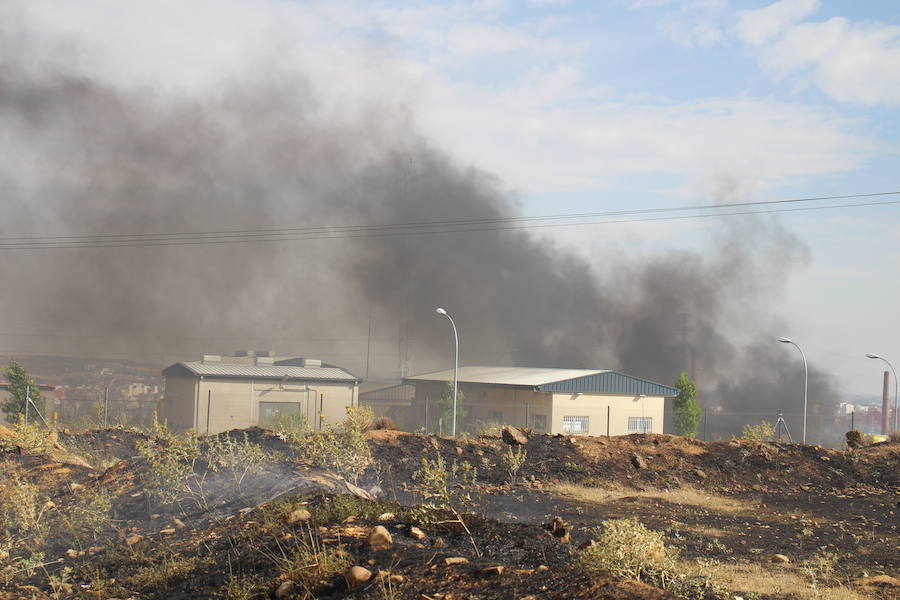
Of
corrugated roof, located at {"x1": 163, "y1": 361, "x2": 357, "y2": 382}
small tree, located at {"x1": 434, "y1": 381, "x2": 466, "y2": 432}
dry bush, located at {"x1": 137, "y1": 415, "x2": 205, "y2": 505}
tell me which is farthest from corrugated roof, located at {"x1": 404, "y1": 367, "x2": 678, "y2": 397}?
dry bush, located at {"x1": 137, "y1": 415, "x2": 205, "y2": 505}

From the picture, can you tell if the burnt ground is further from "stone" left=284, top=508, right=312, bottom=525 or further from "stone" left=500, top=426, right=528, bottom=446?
"stone" left=500, top=426, right=528, bottom=446

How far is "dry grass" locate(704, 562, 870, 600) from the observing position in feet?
22.9

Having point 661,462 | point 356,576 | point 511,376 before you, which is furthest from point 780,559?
point 511,376

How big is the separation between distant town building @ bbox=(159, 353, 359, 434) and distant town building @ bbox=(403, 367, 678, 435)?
5150 mm

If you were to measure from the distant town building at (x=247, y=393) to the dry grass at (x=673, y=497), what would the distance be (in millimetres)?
23118

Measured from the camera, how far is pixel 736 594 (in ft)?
21.9

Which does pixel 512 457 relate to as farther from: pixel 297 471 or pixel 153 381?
pixel 153 381

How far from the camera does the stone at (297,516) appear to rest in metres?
7.35

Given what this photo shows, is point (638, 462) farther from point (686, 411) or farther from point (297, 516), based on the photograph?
point (686, 411)

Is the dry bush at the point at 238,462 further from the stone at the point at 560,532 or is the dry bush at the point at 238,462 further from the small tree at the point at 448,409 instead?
the small tree at the point at 448,409

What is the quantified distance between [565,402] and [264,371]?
15329mm

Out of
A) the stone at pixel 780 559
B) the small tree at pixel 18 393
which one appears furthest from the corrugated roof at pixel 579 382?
the stone at pixel 780 559

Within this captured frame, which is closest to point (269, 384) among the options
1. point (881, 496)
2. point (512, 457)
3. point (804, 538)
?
point (512, 457)

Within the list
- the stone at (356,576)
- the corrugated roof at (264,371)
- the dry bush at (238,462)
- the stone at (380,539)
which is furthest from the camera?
the corrugated roof at (264,371)
